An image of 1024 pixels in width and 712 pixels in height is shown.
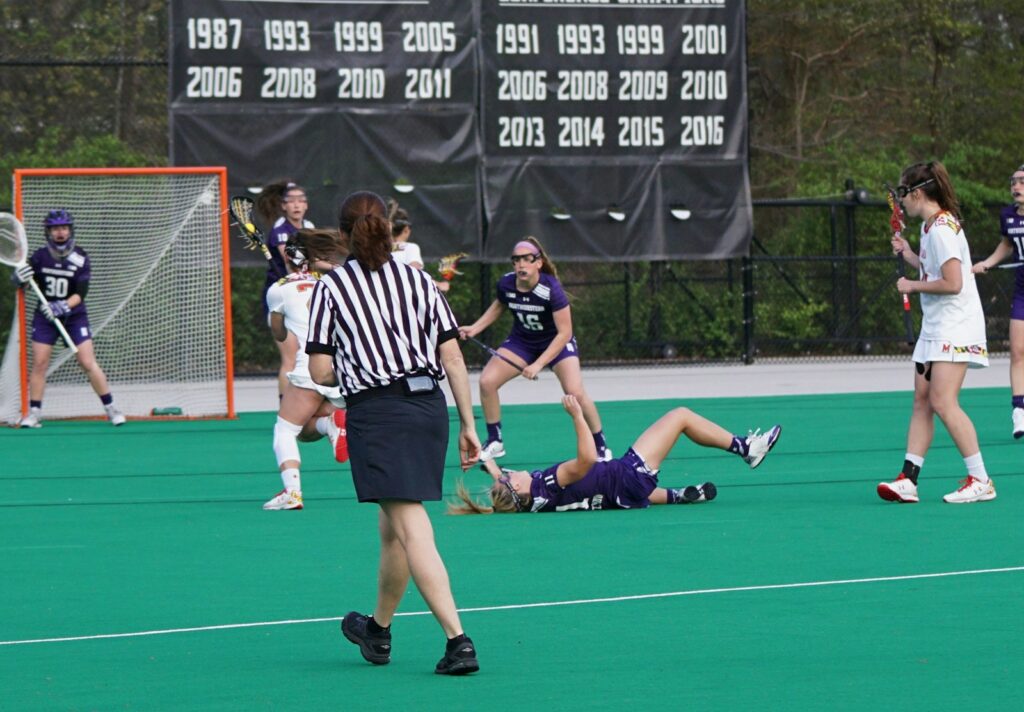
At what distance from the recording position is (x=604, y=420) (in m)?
16.9

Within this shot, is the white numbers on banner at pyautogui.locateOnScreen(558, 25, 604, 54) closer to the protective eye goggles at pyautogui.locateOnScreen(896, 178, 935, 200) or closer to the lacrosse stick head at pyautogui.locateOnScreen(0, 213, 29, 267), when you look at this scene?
the lacrosse stick head at pyautogui.locateOnScreen(0, 213, 29, 267)

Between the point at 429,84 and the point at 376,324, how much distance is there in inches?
592

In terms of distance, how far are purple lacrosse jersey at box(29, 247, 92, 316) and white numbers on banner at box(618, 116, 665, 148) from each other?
7416 mm

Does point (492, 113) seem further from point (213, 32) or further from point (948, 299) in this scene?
point (948, 299)

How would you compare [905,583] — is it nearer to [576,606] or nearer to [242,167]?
[576,606]

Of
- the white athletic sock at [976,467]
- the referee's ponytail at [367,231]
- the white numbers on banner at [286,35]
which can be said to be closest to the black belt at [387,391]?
the referee's ponytail at [367,231]

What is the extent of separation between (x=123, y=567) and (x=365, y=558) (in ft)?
3.76

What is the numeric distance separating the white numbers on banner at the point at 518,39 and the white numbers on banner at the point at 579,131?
906 millimetres

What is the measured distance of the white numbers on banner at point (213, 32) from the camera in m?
19.8

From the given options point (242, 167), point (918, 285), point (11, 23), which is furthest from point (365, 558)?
point (11, 23)

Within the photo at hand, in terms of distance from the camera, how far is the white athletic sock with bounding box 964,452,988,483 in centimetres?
1038

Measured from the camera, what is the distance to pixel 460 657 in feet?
19.6

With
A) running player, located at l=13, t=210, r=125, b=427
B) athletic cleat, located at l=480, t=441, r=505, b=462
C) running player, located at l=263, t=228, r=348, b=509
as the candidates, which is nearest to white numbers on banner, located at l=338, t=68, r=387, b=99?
running player, located at l=13, t=210, r=125, b=427

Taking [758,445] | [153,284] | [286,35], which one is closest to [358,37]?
[286,35]
